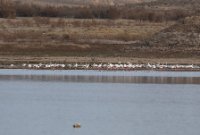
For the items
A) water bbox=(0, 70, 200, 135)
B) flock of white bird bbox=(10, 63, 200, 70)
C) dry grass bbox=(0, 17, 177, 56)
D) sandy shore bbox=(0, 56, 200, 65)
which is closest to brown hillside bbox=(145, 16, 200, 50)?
dry grass bbox=(0, 17, 177, 56)

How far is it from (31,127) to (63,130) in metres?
0.85

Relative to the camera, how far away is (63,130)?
72.5 ft

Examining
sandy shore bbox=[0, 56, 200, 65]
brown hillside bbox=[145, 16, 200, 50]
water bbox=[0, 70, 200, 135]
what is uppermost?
brown hillside bbox=[145, 16, 200, 50]

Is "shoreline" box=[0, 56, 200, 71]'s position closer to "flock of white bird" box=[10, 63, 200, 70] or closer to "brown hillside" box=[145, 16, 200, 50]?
"flock of white bird" box=[10, 63, 200, 70]

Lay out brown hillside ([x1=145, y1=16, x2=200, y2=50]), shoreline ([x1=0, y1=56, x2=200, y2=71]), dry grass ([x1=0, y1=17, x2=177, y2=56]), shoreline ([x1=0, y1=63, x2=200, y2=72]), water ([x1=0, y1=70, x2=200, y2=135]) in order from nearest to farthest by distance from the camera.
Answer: water ([x1=0, y1=70, x2=200, y2=135]) < shoreline ([x1=0, y1=63, x2=200, y2=72]) < shoreline ([x1=0, y1=56, x2=200, y2=71]) < dry grass ([x1=0, y1=17, x2=177, y2=56]) < brown hillside ([x1=145, y1=16, x2=200, y2=50])

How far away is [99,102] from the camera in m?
28.0

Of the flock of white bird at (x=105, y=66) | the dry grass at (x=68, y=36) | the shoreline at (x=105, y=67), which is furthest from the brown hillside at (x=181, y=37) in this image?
the shoreline at (x=105, y=67)

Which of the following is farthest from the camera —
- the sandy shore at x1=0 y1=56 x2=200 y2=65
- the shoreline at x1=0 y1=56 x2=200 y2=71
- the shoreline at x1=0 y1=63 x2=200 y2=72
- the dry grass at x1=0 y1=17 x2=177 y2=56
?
the dry grass at x1=0 y1=17 x2=177 y2=56

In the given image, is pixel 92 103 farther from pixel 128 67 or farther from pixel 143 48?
pixel 143 48

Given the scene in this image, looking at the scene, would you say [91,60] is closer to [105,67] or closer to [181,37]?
[105,67]

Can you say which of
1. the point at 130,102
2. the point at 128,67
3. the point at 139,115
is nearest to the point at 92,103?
the point at 130,102

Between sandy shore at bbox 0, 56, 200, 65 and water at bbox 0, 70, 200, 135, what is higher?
sandy shore at bbox 0, 56, 200, 65

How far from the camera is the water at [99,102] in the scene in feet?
73.7

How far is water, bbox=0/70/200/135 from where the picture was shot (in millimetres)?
22469
